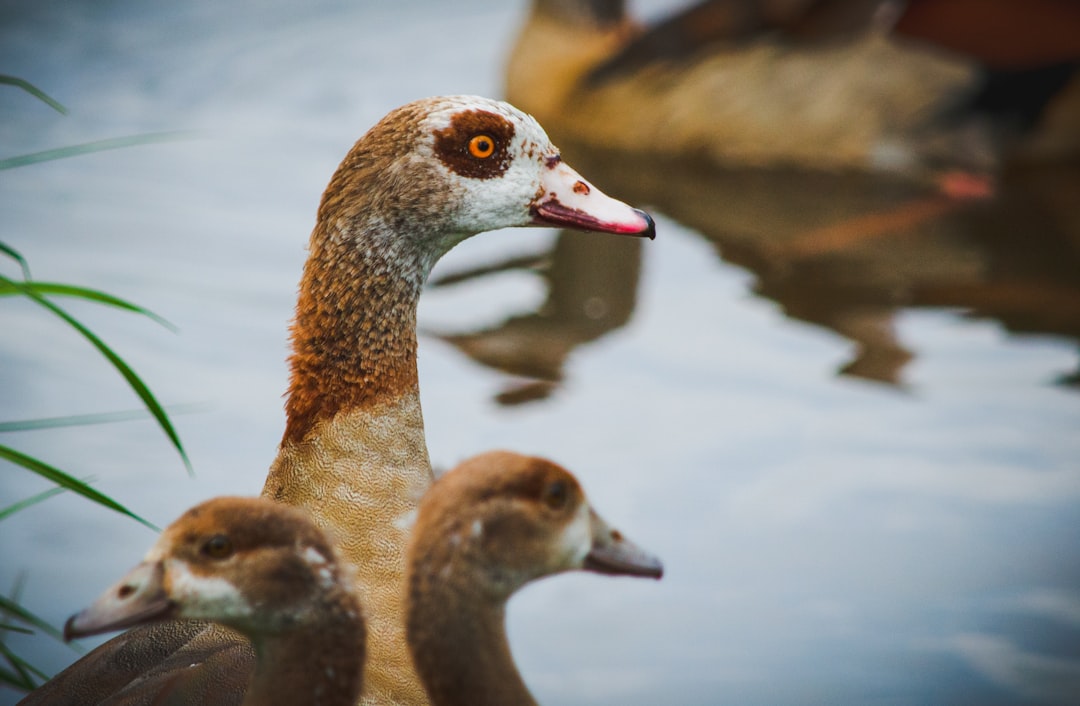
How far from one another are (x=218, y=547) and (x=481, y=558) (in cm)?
39

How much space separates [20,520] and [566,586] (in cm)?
178

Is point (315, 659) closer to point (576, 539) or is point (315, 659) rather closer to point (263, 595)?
point (263, 595)

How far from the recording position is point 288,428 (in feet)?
9.77

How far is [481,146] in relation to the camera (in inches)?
121

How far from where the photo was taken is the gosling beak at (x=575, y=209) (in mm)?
3148

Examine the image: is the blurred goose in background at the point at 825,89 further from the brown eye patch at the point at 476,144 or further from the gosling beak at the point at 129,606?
the gosling beak at the point at 129,606

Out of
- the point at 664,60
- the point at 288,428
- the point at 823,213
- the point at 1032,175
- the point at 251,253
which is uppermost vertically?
the point at 664,60

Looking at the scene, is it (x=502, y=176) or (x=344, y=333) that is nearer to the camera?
(x=344, y=333)

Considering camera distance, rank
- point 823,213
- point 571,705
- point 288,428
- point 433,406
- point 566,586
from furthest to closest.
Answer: point 823,213
point 433,406
point 566,586
point 571,705
point 288,428

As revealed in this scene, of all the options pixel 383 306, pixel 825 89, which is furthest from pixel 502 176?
pixel 825 89

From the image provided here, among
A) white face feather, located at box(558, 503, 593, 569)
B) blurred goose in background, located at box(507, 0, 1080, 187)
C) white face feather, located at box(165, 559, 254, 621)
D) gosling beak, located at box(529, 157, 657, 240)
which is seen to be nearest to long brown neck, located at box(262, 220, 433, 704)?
gosling beak, located at box(529, 157, 657, 240)

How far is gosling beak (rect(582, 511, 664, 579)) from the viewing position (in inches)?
95.7

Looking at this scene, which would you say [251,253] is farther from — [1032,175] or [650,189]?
[1032,175]

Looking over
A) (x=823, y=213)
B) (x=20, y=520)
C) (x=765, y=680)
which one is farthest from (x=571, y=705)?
(x=823, y=213)
